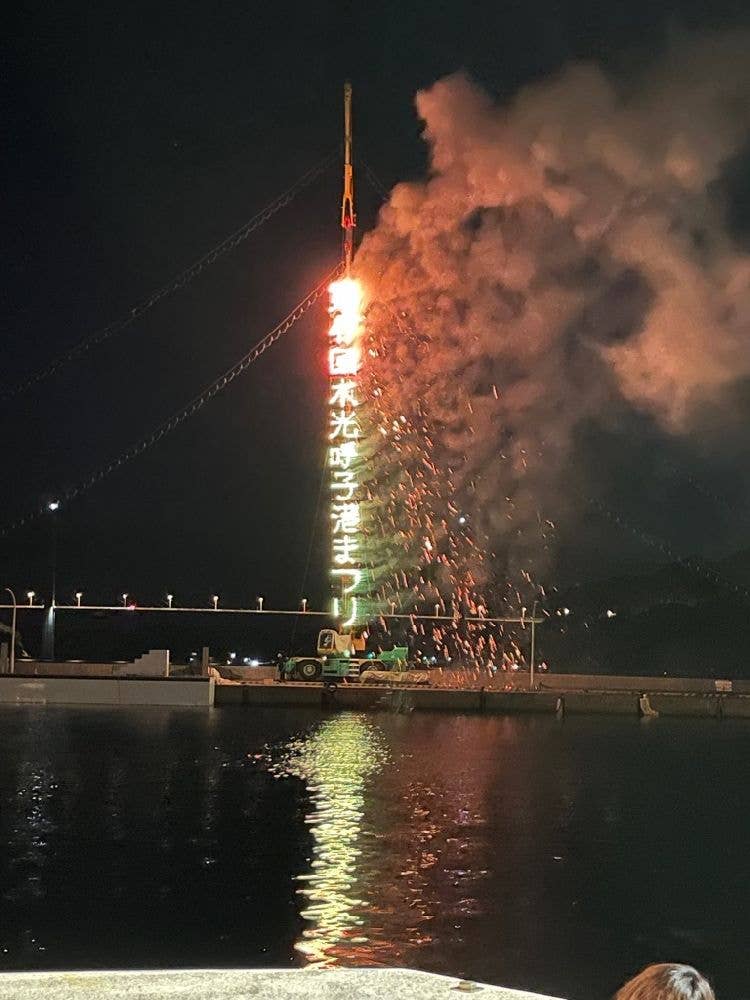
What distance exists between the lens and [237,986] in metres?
4.52

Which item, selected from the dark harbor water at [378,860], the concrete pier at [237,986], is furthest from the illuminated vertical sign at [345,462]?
the concrete pier at [237,986]

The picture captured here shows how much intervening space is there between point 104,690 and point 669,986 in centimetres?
4208

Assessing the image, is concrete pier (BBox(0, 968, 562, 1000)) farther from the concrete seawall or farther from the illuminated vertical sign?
the illuminated vertical sign

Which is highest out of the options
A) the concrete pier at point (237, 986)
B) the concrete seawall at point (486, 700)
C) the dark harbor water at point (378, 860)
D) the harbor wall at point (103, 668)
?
the harbor wall at point (103, 668)

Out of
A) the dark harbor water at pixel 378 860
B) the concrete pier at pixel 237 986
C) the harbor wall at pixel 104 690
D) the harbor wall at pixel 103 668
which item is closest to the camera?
the concrete pier at pixel 237 986

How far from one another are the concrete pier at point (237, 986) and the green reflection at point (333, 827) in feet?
17.2

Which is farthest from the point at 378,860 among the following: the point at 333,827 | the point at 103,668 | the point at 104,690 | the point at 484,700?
the point at 103,668

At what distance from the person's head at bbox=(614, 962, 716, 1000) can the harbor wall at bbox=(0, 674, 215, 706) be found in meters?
41.3

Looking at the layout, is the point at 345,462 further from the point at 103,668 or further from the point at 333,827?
the point at 333,827

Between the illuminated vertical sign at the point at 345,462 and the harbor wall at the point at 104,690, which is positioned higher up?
the illuminated vertical sign at the point at 345,462

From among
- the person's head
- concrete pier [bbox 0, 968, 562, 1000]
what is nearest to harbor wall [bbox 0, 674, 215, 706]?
concrete pier [bbox 0, 968, 562, 1000]

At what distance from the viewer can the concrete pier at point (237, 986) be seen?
14.4 ft

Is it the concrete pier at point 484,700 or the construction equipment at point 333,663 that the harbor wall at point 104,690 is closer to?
the concrete pier at point 484,700

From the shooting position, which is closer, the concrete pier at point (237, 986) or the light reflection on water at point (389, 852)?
the concrete pier at point (237, 986)
